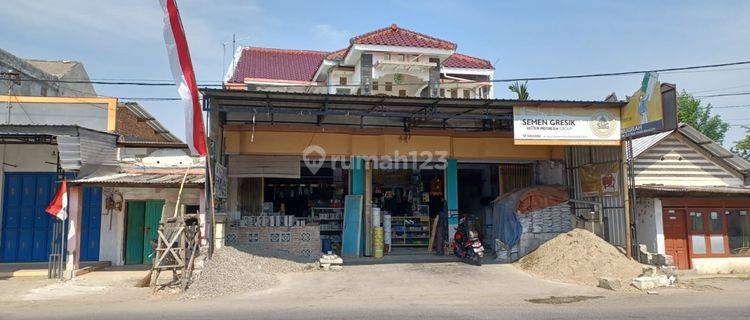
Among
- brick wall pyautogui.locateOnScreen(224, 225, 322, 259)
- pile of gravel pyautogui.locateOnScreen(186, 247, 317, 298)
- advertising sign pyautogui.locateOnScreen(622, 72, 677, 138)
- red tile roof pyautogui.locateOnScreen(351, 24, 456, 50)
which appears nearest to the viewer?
pile of gravel pyautogui.locateOnScreen(186, 247, 317, 298)

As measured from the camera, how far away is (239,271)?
12562 millimetres

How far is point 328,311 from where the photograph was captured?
30.0 feet

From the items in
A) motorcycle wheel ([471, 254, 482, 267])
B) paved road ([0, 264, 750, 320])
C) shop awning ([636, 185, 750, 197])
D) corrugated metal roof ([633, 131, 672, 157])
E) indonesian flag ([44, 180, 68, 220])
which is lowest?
paved road ([0, 264, 750, 320])

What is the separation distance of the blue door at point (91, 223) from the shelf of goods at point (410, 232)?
9.62 m

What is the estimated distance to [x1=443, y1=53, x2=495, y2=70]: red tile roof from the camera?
108 ft

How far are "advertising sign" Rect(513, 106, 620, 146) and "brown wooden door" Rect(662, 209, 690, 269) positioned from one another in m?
3.24

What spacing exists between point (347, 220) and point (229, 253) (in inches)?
174

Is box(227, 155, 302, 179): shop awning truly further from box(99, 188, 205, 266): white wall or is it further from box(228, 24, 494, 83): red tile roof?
box(228, 24, 494, 83): red tile roof

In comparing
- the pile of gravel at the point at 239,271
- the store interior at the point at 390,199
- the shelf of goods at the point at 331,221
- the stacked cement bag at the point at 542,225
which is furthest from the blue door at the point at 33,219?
A: the stacked cement bag at the point at 542,225

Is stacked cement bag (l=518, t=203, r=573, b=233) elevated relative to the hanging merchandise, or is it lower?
lower

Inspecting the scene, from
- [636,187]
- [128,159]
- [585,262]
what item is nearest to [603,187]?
[636,187]

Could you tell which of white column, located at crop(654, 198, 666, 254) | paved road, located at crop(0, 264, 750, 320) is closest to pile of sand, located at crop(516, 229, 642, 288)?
paved road, located at crop(0, 264, 750, 320)

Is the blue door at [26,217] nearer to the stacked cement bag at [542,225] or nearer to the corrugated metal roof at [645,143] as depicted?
the stacked cement bag at [542,225]

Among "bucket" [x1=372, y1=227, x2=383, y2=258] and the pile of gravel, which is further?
"bucket" [x1=372, y1=227, x2=383, y2=258]
